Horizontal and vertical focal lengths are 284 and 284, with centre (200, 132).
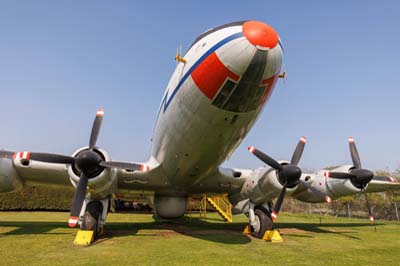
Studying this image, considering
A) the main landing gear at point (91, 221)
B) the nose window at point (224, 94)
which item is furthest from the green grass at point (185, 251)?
the nose window at point (224, 94)

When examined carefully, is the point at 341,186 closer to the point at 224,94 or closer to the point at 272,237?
the point at 272,237

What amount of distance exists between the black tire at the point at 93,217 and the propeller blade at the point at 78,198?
169 cm

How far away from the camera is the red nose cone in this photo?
6785 mm

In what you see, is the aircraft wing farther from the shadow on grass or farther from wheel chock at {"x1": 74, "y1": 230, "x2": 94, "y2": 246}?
wheel chock at {"x1": 74, "y1": 230, "x2": 94, "y2": 246}

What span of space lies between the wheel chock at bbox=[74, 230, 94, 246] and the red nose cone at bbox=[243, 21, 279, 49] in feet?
28.8

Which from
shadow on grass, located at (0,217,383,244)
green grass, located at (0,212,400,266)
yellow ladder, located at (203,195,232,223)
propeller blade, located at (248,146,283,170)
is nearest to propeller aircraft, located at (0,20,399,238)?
propeller blade, located at (248,146,283,170)

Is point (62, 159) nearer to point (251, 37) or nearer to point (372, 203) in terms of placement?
point (251, 37)

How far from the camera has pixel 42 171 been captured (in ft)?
41.4

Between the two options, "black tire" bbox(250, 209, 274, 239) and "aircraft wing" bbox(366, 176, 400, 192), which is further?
"aircraft wing" bbox(366, 176, 400, 192)

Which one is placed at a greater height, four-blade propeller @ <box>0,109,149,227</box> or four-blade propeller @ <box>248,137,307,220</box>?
four-blade propeller @ <box>248,137,307,220</box>

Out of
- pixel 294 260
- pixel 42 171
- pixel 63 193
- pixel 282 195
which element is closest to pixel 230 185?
pixel 282 195

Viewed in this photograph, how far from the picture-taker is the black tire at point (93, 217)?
11086mm

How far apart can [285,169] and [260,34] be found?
6.66 metres

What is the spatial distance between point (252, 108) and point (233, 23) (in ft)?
7.81
